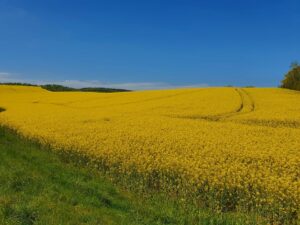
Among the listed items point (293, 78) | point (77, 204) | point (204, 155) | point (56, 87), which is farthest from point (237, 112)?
point (56, 87)

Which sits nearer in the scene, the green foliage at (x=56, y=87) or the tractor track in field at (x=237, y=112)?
the tractor track in field at (x=237, y=112)

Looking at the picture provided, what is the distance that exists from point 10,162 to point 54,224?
5.54 meters

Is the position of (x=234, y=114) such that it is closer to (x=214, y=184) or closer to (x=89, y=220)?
(x=214, y=184)

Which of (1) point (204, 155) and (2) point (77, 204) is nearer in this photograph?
(2) point (77, 204)

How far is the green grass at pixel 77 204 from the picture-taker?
24.5 feet

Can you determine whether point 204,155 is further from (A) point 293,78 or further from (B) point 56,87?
(B) point 56,87

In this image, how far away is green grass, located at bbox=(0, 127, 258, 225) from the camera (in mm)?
7477

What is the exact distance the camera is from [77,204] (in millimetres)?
8500

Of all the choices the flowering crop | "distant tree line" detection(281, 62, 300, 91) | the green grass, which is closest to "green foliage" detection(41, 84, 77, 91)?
"distant tree line" detection(281, 62, 300, 91)

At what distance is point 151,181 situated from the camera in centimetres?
1131

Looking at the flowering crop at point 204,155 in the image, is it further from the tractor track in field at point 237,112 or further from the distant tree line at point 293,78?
the distant tree line at point 293,78

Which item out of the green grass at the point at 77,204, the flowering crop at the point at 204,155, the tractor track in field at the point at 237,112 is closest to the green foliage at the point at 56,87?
the tractor track in field at the point at 237,112

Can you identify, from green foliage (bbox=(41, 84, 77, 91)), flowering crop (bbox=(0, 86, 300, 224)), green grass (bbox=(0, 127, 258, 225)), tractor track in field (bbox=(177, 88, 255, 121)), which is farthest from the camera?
green foliage (bbox=(41, 84, 77, 91))

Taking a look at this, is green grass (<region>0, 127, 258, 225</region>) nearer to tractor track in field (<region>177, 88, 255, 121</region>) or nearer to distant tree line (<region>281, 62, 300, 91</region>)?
tractor track in field (<region>177, 88, 255, 121</region>)
